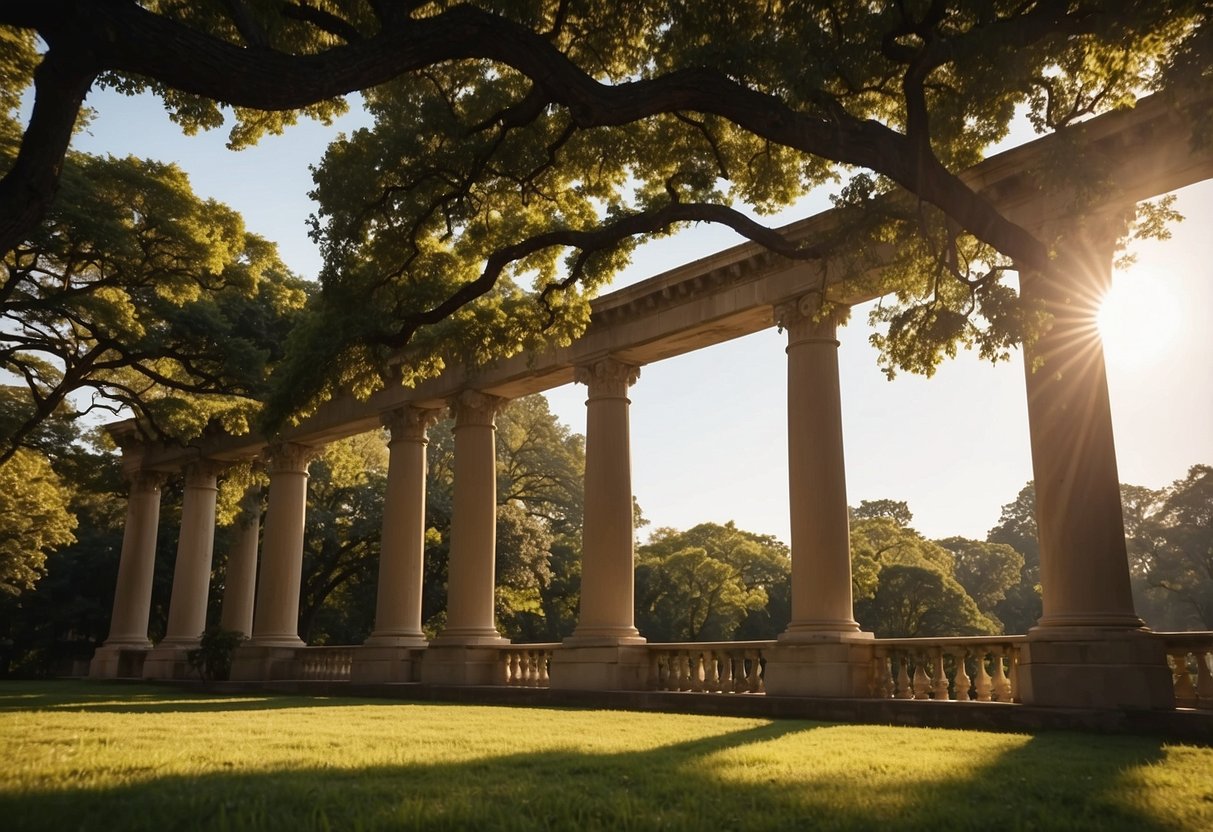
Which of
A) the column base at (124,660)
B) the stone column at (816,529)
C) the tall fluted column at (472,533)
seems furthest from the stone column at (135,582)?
the stone column at (816,529)

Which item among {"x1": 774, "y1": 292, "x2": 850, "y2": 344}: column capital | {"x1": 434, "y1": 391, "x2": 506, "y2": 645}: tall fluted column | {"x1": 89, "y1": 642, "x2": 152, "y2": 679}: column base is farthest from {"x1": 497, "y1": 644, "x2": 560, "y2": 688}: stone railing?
{"x1": 89, "y1": 642, "x2": 152, "y2": 679}: column base

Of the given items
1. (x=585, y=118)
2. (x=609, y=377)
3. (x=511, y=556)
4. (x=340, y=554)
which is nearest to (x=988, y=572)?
(x=511, y=556)

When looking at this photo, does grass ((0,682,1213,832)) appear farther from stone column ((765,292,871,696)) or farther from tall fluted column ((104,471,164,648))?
tall fluted column ((104,471,164,648))

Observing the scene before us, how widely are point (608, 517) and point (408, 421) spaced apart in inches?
630

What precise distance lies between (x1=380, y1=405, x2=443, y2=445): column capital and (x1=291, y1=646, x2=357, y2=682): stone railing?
11958 mm

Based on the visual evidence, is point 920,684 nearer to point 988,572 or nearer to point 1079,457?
point 1079,457

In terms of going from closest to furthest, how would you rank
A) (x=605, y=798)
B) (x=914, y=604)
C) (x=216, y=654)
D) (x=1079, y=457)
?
(x=605, y=798)
(x=1079, y=457)
(x=216, y=654)
(x=914, y=604)

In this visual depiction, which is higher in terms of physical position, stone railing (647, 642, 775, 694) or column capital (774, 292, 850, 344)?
column capital (774, 292, 850, 344)

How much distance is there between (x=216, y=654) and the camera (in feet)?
192

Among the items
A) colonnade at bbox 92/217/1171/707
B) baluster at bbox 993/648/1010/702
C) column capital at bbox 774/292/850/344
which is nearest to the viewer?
colonnade at bbox 92/217/1171/707

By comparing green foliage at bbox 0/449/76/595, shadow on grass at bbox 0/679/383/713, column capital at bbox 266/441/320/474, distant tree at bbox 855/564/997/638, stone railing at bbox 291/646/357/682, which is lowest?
shadow on grass at bbox 0/679/383/713

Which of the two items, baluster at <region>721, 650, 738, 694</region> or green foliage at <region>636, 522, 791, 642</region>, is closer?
baluster at <region>721, 650, 738, 694</region>

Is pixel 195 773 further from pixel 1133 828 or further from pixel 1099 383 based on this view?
pixel 1099 383

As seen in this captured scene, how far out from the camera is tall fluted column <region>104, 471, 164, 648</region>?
69.3m
